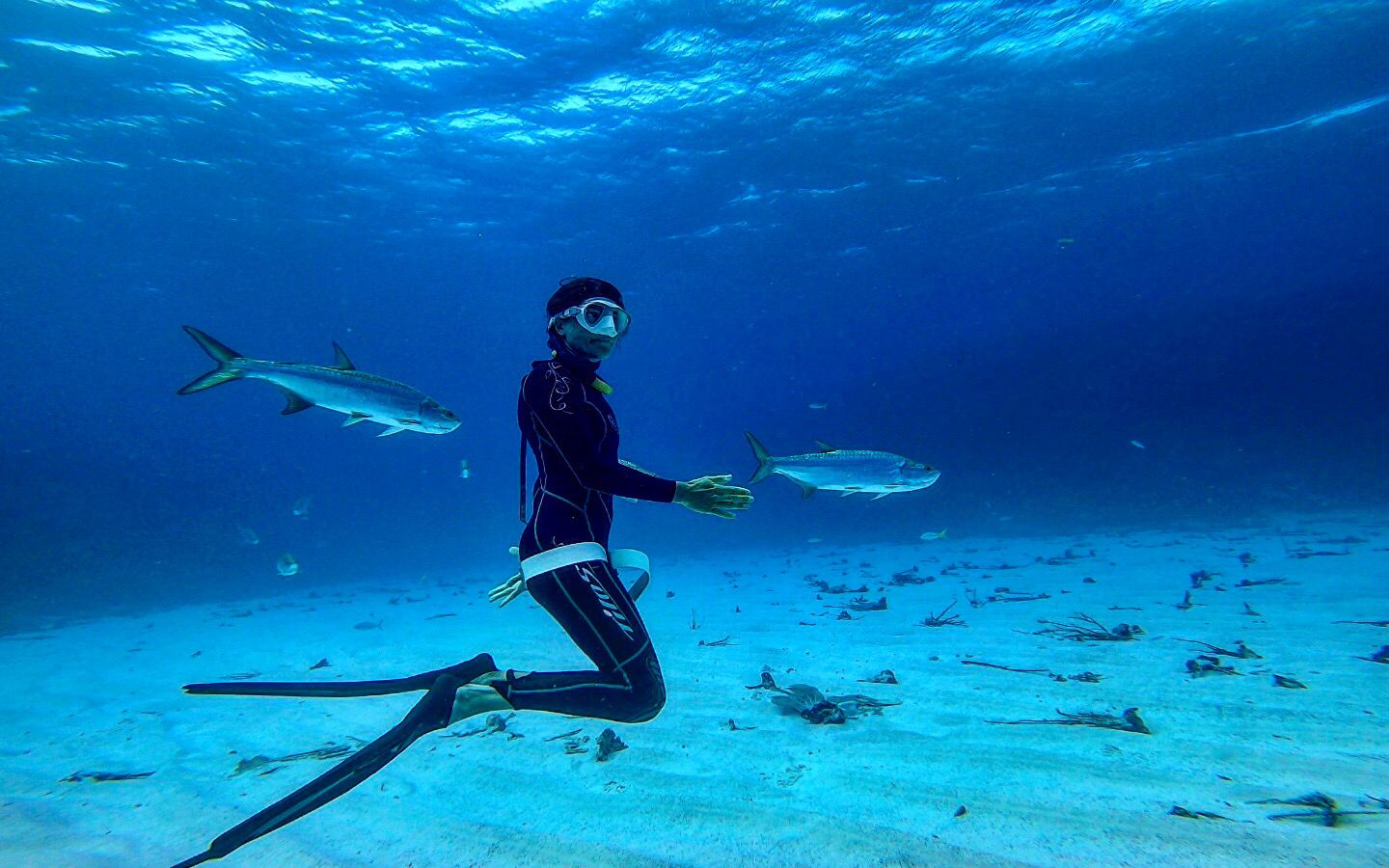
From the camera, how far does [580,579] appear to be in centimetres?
309

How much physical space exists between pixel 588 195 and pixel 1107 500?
24.8m

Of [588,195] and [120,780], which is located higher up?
[588,195]

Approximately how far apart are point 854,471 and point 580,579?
183 inches

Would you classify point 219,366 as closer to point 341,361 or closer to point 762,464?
point 341,361

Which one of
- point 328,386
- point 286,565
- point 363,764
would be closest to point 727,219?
point 286,565

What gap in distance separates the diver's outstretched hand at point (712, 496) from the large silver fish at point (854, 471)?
3624 millimetres

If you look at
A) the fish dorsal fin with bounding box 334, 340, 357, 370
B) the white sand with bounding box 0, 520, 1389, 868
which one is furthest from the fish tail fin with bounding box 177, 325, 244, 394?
the white sand with bounding box 0, 520, 1389, 868

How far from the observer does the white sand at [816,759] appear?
3141mm

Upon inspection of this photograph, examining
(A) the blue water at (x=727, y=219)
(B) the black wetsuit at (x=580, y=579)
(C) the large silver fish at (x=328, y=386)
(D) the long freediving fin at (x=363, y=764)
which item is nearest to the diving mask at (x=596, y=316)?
(B) the black wetsuit at (x=580, y=579)

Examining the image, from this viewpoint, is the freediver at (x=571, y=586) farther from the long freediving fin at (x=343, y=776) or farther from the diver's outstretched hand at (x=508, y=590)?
the diver's outstretched hand at (x=508, y=590)

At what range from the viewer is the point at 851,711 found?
512 cm

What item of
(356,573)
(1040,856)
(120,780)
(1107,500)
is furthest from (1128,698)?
(356,573)

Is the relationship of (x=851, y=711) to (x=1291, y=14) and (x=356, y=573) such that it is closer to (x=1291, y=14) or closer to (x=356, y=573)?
(x=1291, y=14)

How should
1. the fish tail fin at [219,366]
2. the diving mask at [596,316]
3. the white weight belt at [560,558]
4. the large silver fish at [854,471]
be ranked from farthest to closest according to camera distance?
the large silver fish at [854,471], the fish tail fin at [219,366], the diving mask at [596,316], the white weight belt at [560,558]
